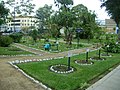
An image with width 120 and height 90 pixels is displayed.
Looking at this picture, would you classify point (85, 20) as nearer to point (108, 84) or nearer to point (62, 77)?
point (62, 77)

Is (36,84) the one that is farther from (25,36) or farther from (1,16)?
(25,36)

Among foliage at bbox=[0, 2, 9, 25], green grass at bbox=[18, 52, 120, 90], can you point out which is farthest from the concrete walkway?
foliage at bbox=[0, 2, 9, 25]

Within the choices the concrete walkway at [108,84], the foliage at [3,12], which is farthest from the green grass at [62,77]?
the foliage at [3,12]

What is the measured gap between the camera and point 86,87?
802cm

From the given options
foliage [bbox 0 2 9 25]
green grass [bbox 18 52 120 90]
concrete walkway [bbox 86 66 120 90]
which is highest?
foliage [bbox 0 2 9 25]

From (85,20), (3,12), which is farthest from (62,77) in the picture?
(85,20)

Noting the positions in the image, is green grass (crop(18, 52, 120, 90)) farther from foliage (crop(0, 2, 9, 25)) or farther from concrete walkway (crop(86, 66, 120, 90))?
foliage (crop(0, 2, 9, 25))

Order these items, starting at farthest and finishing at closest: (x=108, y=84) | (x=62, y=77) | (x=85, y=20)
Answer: (x=85, y=20) < (x=62, y=77) < (x=108, y=84)

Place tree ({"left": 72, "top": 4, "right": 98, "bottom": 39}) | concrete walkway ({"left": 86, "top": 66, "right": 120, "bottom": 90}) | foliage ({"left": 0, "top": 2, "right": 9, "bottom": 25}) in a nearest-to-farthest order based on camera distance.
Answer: concrete walkway ({"left": 86, "top": 66, "right": 120, "bottom": 90}) < foliage ({"left": 0, "top": 2, "right": 9, "bottom": 25}) < tree ({"left": 72, "top": 4, "right": 98, "bottom": 39})

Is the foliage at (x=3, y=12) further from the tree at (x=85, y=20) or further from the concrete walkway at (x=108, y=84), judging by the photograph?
the tree at (x=85, y=20)

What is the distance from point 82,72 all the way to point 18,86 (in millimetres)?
3928

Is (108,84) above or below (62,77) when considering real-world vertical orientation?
below

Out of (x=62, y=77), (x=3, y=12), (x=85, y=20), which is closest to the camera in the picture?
(x=62, y=77)

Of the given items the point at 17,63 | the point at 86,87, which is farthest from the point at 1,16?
the point at 86,87
